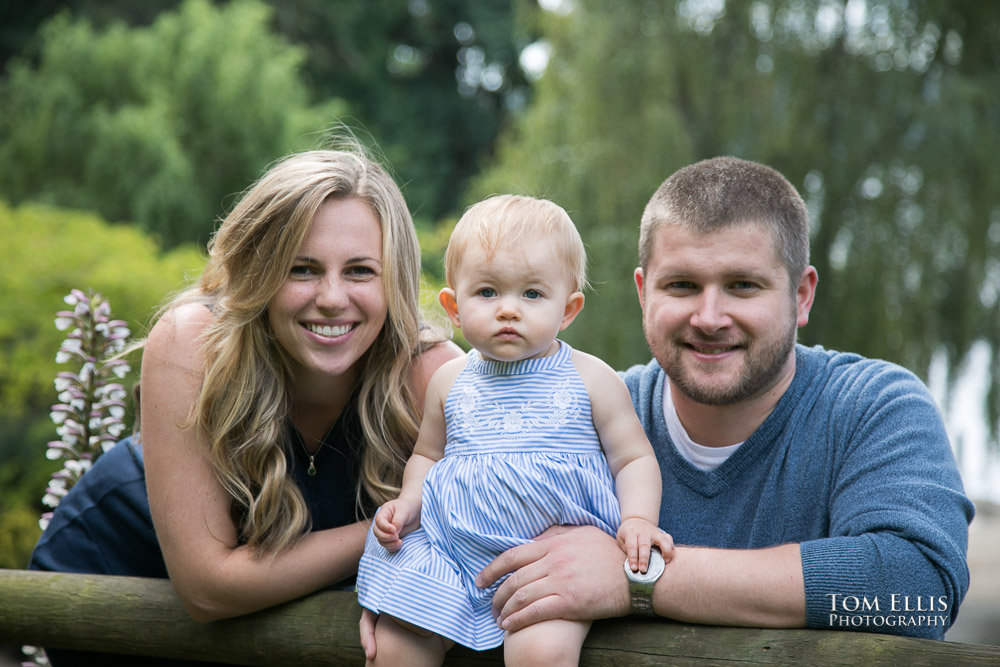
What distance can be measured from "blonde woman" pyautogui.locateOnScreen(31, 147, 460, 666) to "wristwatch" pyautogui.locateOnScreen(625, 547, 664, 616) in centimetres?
74

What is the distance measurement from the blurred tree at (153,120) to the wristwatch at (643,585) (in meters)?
7.99

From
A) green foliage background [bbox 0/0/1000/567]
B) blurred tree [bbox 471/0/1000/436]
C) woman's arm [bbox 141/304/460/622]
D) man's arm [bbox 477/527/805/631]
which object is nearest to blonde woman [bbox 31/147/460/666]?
woman's arm [bbox 141/304/460/622]

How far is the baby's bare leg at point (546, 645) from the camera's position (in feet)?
6.46

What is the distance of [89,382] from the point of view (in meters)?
3.15

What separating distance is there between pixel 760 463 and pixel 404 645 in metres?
1.03

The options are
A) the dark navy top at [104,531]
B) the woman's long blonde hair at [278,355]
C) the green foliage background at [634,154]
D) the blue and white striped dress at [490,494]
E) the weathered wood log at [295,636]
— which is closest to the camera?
the weathered wood log at [295,636]

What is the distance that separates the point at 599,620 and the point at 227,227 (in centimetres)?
140

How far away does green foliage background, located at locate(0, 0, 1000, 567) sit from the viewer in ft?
21.4

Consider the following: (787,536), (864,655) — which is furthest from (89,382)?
(864,655)

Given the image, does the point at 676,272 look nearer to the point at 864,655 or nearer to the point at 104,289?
the point at 864,655

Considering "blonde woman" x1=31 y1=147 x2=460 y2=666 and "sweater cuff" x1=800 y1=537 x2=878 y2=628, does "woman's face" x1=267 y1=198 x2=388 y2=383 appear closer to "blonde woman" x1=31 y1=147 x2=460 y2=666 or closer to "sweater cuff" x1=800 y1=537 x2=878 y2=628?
"blonde woman" x1=31 y1=147 x2=460 y2=666

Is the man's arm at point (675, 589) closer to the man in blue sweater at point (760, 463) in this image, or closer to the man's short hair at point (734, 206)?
the man in blue sweater at point (760, 463)

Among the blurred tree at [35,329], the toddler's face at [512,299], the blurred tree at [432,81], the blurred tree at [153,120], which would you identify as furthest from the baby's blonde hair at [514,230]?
the blurred tree at [432,81]

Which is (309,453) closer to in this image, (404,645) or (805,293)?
(404,645)
